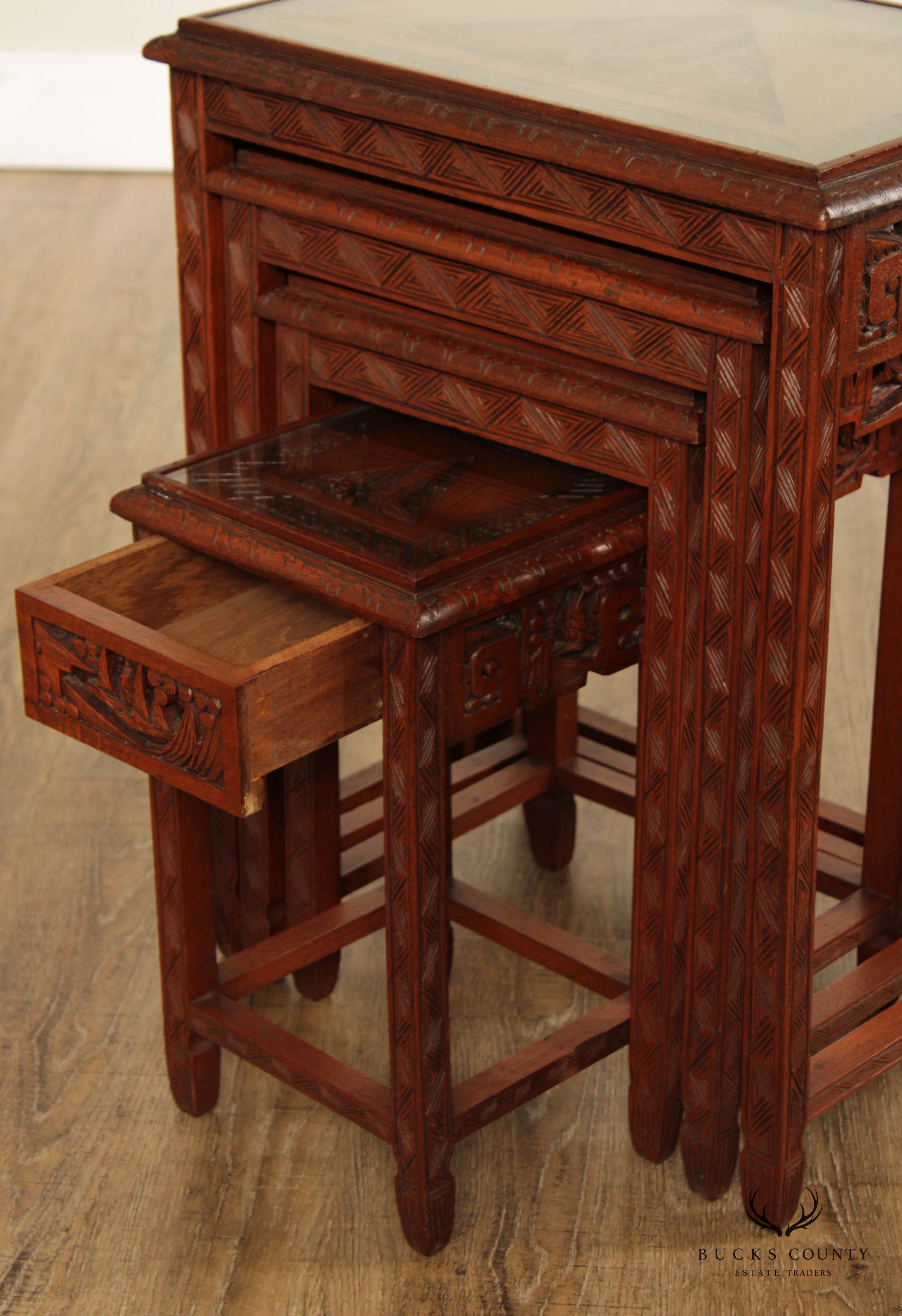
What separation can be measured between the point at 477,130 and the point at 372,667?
16.1 inches

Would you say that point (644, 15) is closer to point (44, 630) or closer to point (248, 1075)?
point (44, 630)

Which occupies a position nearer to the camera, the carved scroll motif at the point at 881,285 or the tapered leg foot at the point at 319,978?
the carved scroll motif at the point at 881,285

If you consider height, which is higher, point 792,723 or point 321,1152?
point 792,723

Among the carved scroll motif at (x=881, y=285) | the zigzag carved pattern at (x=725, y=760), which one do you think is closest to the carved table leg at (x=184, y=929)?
the zigzag carved pattern at (x=725, y=760)

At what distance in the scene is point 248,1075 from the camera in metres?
1.88

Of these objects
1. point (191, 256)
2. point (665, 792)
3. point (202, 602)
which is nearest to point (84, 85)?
point (191, 256)

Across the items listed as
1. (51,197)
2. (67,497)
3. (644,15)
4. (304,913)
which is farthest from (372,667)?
(51,197)

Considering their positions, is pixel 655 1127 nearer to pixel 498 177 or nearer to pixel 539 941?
pixel 539 941

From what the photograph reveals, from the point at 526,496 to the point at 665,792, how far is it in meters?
0.27

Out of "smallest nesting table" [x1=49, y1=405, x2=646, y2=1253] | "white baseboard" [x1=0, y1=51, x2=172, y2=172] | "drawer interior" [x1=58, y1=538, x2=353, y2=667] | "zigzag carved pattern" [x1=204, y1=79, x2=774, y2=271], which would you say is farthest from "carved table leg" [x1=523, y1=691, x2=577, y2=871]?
"white baseboard" [x1=0, y1=51, x2=172, y2=172]

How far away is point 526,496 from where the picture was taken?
1.54 m

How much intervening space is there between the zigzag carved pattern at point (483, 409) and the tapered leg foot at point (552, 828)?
69cm

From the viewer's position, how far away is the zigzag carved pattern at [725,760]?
54.3 inches

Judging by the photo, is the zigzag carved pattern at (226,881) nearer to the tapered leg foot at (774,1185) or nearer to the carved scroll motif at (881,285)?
the tapered leg foot at (774,1185)
